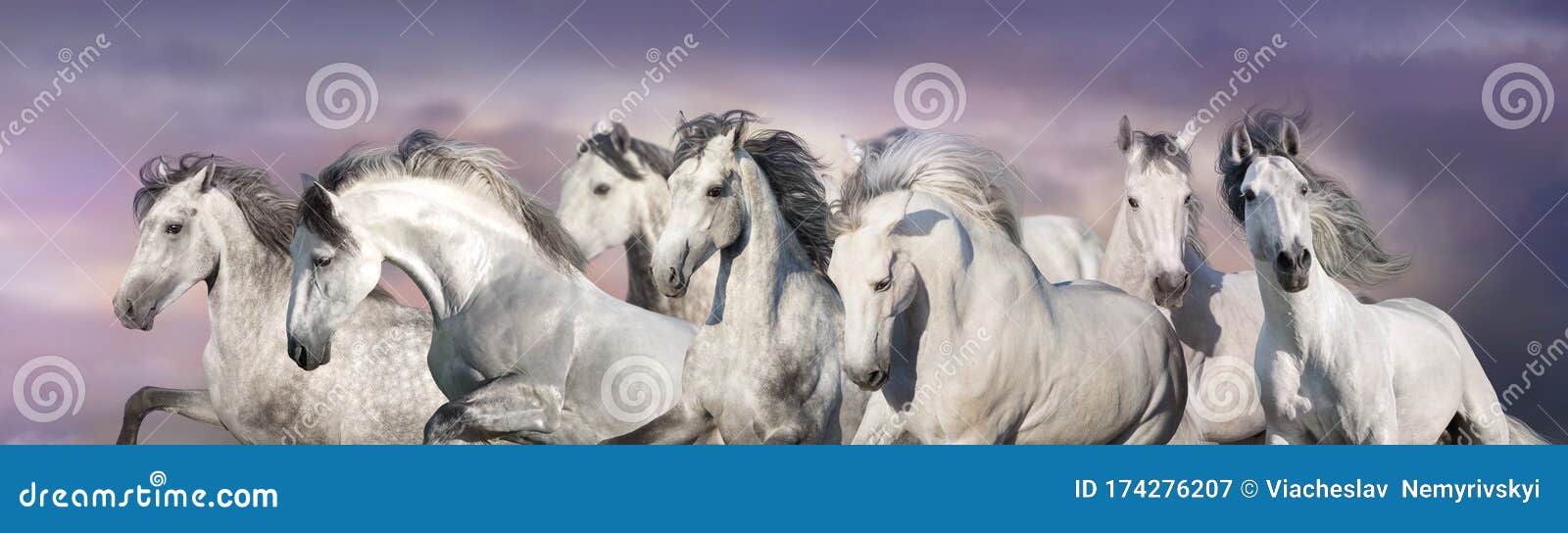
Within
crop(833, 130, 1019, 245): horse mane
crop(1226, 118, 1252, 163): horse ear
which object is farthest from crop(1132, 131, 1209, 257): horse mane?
crop(833, 130, 1019, 245): horse mane

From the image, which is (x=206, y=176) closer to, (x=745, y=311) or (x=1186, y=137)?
(x=745, y=311)

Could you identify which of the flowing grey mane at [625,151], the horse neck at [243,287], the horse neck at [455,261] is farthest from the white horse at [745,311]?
the horse neck at [243,287]

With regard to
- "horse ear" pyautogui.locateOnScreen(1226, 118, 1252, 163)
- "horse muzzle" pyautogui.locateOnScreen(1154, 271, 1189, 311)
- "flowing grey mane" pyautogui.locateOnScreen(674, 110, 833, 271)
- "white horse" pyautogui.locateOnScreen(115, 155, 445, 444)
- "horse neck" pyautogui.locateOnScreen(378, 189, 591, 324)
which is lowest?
"white horse" pyautogui.locateOnScreen(115, 155, 445, 444)

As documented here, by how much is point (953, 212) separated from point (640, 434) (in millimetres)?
1489

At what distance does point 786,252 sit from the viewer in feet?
25.4

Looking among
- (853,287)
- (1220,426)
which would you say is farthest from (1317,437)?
(853,287)

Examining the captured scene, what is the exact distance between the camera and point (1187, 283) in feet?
27.9

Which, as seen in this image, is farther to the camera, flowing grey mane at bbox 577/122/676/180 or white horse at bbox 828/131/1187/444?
flowing grey mane at bbox 577/122/676/180

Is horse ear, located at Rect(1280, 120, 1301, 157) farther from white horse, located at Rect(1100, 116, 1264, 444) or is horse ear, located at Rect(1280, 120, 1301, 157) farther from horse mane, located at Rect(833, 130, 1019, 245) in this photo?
horse mane, located at Rect(833, 130, 1019, 245)

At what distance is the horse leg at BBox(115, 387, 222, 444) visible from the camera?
9594 millimetres

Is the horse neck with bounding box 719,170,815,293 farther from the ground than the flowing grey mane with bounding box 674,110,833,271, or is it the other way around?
the flowing grey mane with bounding box 674,110,833,271

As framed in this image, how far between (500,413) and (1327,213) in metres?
3.62

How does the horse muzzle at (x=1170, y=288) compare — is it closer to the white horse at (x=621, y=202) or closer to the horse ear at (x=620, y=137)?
the white horse at (x=621, y=202)

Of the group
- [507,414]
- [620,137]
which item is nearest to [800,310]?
[507,414]
